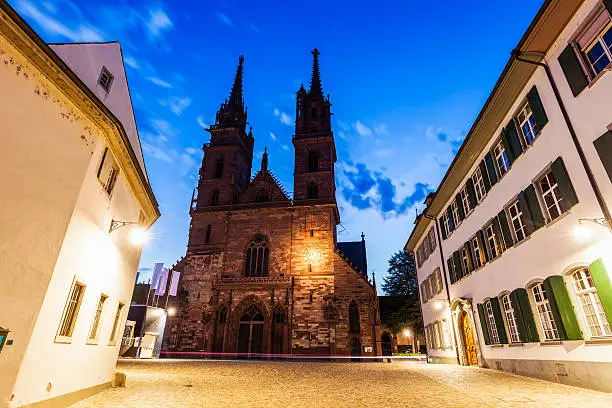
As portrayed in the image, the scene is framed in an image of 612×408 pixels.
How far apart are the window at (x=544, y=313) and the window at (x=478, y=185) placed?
14.2ft

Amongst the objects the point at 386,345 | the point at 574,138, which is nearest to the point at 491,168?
the point at 574,138

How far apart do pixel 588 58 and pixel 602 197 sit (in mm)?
3322

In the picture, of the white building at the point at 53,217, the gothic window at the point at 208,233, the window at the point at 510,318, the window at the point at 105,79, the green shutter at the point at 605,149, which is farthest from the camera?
the gothic window at the point at 208,233

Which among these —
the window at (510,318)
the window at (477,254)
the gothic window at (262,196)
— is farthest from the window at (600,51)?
the gothic window at (262,196)

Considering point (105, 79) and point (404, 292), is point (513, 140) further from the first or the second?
point (404, 292)

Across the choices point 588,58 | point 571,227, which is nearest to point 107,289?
point 571,227

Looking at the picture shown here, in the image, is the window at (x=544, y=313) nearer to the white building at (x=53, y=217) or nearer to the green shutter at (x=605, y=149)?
the green shutter at (x=605, y=149)

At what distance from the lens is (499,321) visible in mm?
11805

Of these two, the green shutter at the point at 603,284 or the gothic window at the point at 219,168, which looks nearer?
the green shutter at the point at 603,284

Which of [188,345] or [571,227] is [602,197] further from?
[188,345]

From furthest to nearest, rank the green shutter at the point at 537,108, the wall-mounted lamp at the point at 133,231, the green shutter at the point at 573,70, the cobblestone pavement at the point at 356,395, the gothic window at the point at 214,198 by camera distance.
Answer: the gothic window at the point at 214,198 < the green shutter at the point at 537,108 < the wall-mounted lamp at the point at 133,231 < the green shutter at the point at 573,70 < the cobblestone pavement at the point at 356,395

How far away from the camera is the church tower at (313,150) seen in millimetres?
31688

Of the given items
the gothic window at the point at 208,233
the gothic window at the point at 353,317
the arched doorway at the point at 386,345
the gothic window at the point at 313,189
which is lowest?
the arched doorway at the point at 386,345

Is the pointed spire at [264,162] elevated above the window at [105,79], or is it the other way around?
the pointed spire at [264,162]
